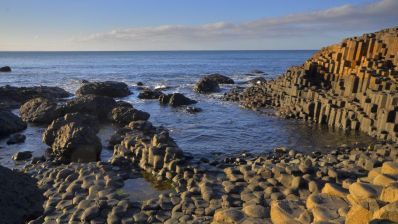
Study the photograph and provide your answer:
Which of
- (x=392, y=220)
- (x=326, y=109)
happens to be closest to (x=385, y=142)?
(x=326, y=109)

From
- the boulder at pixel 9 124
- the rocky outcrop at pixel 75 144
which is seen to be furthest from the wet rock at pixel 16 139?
the rocky outcrop at pixel 75 144

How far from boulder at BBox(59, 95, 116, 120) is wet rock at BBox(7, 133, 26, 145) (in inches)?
169

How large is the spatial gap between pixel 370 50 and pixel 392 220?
20.5 meters

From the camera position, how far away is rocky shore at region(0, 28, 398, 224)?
704 cm

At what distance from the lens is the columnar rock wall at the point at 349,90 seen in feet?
56.2

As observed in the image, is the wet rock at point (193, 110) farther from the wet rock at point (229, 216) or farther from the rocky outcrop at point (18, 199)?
the wet rock at point (229, 216)

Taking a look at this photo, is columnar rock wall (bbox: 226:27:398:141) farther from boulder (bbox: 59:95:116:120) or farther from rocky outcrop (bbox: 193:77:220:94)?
boulder (bbox: 59:95:116:120)

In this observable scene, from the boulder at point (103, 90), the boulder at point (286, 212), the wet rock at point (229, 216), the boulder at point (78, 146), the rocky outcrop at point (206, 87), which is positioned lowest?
the rocky outcrop at point (206, 87)

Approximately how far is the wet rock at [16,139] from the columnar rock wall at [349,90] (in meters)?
13.9

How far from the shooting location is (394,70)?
781 inches

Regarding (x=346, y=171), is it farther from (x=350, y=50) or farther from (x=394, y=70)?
(x=350, y=50)

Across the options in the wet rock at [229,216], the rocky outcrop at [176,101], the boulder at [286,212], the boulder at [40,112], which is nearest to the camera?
the boulder at [286,212]

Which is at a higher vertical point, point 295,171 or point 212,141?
point 295,171

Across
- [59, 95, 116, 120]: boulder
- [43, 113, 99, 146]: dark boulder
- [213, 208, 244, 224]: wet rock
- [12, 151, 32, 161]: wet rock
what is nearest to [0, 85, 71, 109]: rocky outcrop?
[59, 95, 116, 120]: boulder
